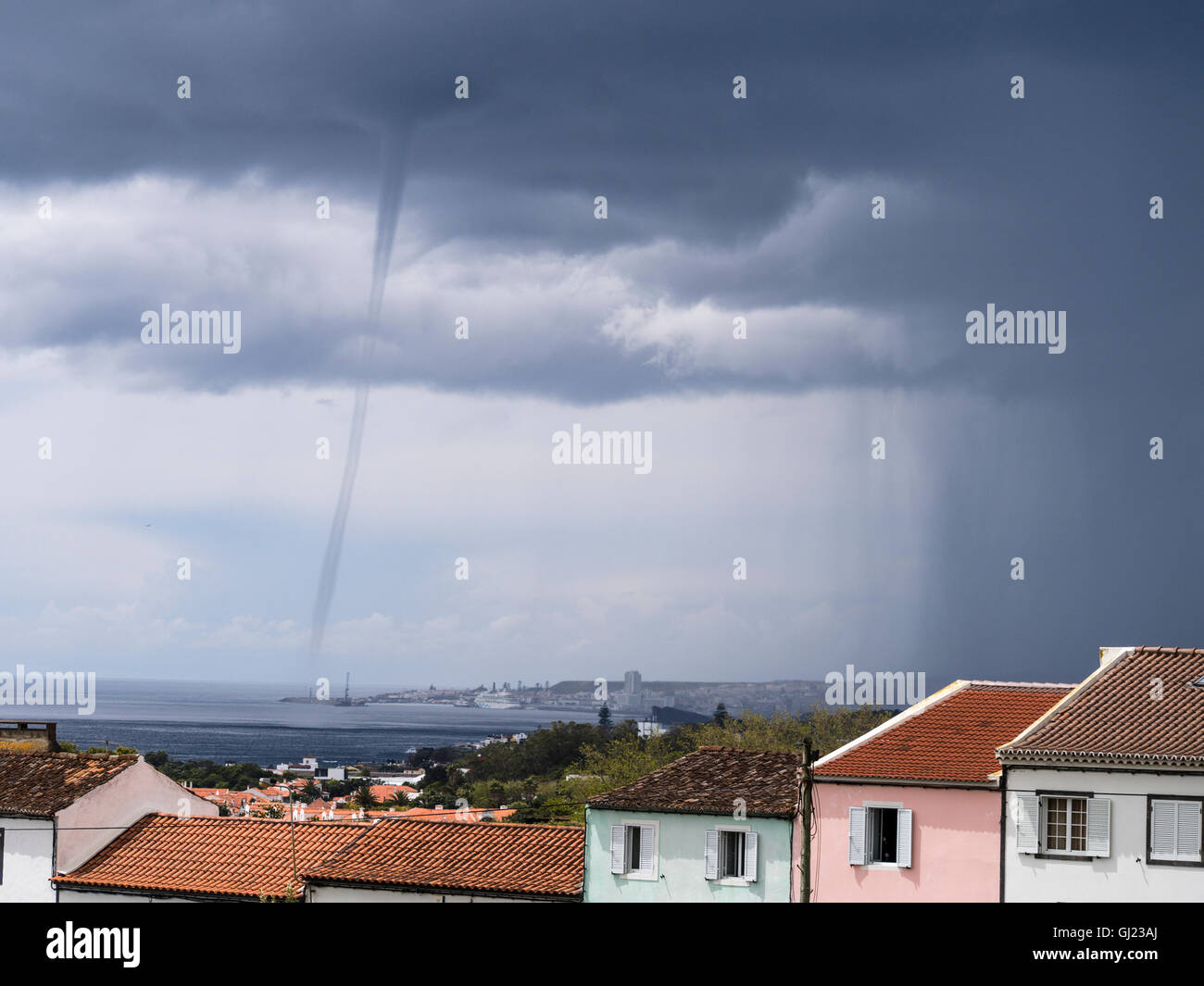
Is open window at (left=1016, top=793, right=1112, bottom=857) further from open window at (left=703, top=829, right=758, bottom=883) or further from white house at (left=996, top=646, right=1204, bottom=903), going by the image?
open window at (left=703, top=829, right=758, bottom=883)

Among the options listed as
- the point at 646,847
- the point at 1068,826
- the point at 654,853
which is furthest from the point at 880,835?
the point at 646,847

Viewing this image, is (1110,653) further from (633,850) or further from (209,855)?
(209,855)

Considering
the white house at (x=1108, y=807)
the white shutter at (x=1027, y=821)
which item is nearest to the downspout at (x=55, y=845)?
the white house at (x=1108, y=807)

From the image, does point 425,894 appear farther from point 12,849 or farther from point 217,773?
point 217,773

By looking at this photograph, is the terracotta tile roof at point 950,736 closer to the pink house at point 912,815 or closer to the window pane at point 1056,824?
the pink house at point 912,815
